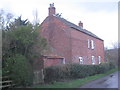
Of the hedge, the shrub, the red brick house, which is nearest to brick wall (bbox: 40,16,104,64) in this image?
the red brick house

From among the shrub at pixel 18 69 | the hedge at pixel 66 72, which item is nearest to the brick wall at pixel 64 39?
the hedge at pixel 66 72

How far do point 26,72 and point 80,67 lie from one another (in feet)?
28.3

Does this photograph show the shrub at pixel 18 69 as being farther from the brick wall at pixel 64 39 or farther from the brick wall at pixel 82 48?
the brick wall at pixel 82 48

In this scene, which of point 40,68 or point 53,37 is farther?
point 53,37

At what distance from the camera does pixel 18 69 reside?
12766mm

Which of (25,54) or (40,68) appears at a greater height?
(25,54)

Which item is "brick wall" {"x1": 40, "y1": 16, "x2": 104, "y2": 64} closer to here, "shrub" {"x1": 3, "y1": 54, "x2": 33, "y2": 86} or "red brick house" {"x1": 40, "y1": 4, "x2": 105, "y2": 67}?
"red brick house" {"x1": 40, "y1": 4, "x2": 105, "y2": 67}

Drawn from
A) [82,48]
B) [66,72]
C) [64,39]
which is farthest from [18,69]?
[82,48]

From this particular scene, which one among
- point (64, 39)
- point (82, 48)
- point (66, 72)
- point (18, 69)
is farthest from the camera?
point (82, 48)

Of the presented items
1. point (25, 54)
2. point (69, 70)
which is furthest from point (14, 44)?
point (69, 70)

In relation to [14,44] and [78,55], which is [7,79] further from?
[78,55]

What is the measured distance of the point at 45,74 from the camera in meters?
17.5

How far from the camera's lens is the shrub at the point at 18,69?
41.6 feet

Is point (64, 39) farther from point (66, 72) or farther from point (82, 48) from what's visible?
point (66, 72)
